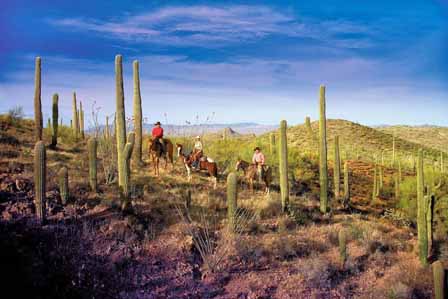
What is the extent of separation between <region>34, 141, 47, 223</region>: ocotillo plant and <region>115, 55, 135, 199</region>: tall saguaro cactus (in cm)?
248

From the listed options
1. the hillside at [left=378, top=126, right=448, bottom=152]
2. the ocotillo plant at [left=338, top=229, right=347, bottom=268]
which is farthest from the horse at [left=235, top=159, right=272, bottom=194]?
the hillside at [left=378, top=126, right=448, bottom=152]

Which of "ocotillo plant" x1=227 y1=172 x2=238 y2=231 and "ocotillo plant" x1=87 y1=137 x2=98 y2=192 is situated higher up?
"ocotillo plant" x1=87 y1=137 x2=98 y2=192

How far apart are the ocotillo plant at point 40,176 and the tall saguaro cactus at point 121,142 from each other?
97.5 inches

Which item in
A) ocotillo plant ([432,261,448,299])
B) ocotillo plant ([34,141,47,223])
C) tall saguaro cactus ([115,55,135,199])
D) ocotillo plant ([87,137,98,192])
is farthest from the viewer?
ocotillo plant ([87,137,98,192])

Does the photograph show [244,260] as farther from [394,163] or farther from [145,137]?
[394,163]

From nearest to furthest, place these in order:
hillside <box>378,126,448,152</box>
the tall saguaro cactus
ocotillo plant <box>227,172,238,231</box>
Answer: ocotillo plant <box>227,172,238,231</box>, the tall saguaro cactus, hillside <box>378,126,448,152</box>

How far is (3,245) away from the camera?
12.6m

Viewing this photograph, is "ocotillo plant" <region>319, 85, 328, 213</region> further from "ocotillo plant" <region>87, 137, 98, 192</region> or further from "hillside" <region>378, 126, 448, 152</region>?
"hillside" <region>378, 126, 448, 152</region>

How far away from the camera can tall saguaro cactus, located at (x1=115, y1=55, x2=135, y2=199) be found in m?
15.2

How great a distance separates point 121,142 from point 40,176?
10.1ft

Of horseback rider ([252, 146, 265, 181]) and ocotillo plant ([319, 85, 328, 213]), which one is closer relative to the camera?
ocotillo plant ([319, 85, 328, 213])

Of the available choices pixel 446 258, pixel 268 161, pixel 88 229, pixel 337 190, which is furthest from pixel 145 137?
pixel 446 258

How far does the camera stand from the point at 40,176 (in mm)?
13695

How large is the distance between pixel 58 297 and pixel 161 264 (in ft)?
10.1
